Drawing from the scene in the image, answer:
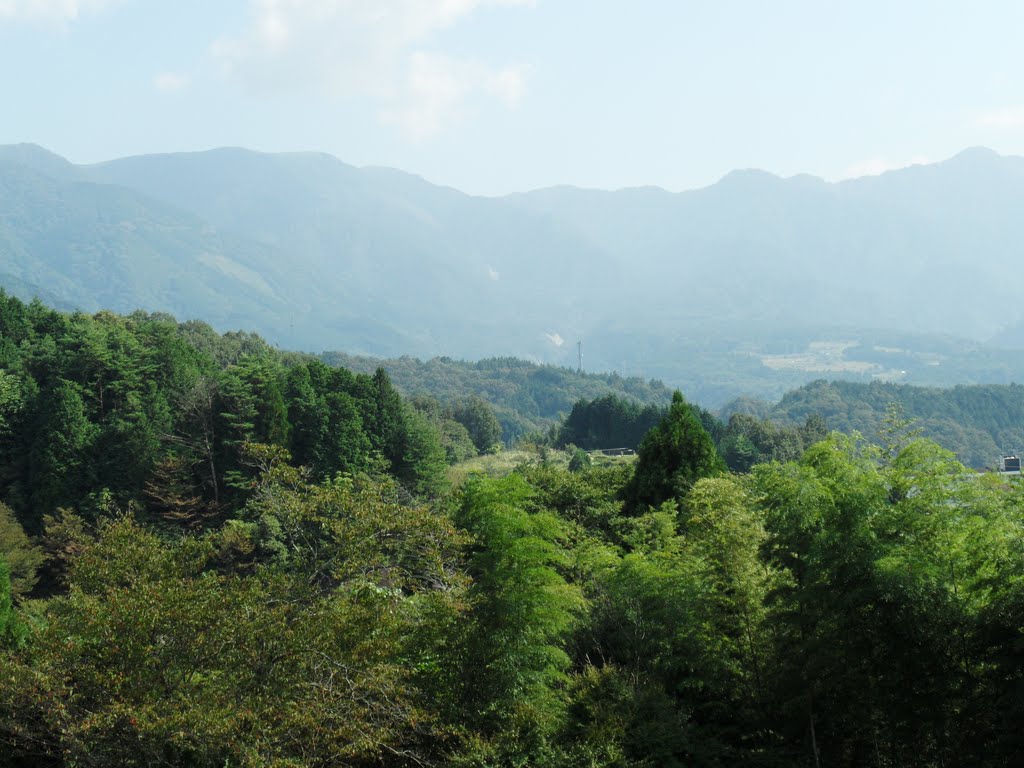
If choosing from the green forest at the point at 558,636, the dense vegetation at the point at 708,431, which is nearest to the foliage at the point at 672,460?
the green forest at the point at 558,636

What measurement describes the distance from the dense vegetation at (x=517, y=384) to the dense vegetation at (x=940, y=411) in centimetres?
2913

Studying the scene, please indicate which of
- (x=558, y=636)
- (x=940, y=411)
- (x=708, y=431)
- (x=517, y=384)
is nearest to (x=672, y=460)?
(x=558, y=636)

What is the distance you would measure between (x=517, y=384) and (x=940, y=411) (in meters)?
71.7

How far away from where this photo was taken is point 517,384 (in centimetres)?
15638

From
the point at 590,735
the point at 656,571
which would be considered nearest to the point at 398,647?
the point at 590,735

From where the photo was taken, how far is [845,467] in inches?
429

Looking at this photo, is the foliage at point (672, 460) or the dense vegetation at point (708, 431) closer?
the foliage at point (672, 460)

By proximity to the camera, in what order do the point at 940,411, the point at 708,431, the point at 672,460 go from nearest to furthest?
the point at 672,460
the point at 708,431
the point at 940,411

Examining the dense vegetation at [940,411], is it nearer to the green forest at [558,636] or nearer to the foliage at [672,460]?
the foliage at [672,460]

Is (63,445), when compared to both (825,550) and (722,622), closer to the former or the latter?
(722,622)

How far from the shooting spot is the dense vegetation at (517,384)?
14712 centimetres

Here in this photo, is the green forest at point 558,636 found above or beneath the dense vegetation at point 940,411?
above

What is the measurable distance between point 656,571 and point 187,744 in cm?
778

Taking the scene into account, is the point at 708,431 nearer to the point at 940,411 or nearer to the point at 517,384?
the point at 940,411
